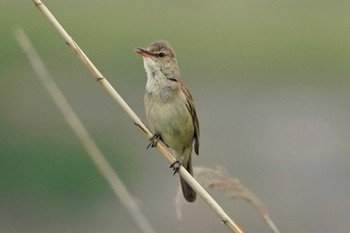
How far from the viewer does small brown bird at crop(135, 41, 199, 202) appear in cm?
662

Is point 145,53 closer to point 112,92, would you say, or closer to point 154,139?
point 154,139

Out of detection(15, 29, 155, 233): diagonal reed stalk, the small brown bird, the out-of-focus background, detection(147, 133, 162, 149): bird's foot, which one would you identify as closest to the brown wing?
the small brown bird

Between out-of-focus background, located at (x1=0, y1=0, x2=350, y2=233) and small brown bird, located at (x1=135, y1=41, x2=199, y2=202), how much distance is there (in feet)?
7.02

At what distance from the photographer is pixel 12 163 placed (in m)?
11.9

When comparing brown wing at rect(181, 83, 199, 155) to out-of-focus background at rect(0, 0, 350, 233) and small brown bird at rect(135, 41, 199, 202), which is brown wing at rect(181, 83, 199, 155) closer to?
small brown bird at rect(135, 41, 199, 202)

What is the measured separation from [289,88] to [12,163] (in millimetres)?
3726

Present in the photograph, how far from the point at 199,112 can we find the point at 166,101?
23.6 ft

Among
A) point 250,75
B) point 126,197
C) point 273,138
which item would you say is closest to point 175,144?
point 126,197

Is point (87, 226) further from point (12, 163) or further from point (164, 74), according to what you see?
point (164, 74)

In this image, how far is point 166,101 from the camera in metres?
6.65

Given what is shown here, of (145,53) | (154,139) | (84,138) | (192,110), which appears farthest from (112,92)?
(192,110)

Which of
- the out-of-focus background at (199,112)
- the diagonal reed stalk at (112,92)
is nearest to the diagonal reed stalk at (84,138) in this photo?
the diagonal reed stalk at (112,92)

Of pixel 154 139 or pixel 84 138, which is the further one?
pixel 154 139

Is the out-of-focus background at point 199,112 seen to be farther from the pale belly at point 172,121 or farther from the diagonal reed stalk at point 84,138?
the diagonal reed stalk at point 84,138
